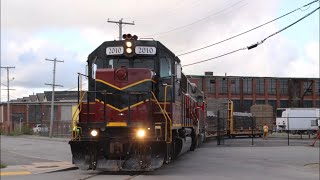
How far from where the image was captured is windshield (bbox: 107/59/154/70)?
15.5m

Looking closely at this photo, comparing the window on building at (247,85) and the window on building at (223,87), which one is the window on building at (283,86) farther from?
the window on building at (223,87)

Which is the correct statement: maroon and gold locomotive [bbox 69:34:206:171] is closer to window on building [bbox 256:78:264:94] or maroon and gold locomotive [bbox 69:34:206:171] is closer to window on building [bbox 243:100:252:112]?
window on building [bbox 243:100:252:112]

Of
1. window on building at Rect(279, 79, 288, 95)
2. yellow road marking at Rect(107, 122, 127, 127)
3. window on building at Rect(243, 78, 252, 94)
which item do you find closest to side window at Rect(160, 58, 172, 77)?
yellow road marking at Rect(107, 122, 127, 127)

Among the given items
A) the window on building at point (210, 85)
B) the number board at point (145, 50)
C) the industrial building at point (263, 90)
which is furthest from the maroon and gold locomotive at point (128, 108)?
the window on building at point (210, 85)

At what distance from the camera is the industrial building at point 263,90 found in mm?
102125

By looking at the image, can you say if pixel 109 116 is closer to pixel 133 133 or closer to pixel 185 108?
pixel 133 133

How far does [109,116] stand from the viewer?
1473 cm

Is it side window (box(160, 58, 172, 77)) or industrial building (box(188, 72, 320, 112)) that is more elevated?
industrial building (box(188, 72, 320, 112))

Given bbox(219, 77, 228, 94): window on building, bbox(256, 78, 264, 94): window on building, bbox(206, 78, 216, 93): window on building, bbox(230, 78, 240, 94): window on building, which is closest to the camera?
bbox(206, 78, 216, 93): window on building

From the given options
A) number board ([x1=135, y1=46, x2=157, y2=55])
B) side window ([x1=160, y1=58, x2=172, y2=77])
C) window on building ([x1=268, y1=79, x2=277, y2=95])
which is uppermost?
window on building ([x1=268, y1=79, x2=277, y2=95])

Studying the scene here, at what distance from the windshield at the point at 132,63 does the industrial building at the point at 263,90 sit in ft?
281

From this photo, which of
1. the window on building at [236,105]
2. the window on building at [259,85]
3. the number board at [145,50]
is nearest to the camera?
the number board at [145,50]

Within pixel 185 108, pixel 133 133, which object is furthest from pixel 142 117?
pixel 185 108

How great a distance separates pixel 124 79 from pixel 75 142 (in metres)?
2.61
